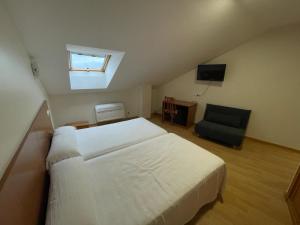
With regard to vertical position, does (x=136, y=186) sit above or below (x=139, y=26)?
below

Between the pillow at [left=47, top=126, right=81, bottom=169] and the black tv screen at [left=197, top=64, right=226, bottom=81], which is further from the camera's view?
the black tv screen at [left=197, top=64, right=226, bottom=81]

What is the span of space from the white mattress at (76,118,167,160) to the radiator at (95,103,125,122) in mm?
1377

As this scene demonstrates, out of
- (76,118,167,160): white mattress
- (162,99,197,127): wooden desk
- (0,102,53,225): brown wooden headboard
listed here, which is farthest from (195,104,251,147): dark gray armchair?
(0,102,53,225): brown wooden headboard

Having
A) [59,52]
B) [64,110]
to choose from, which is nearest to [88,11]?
[59,52]

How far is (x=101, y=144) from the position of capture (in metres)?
1.79

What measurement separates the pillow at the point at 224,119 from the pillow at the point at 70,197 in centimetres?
303

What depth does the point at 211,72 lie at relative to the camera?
332cm

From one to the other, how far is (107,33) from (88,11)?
1.20 ft

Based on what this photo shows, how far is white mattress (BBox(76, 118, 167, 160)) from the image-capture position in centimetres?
169

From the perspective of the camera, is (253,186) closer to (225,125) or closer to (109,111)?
(225,125)

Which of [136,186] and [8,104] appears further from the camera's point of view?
[136,186]

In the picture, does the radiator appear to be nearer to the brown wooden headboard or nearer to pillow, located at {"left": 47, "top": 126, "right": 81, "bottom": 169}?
pillow, located at {"left": 47, "top": 126, "right": 81, "bottom": 169}

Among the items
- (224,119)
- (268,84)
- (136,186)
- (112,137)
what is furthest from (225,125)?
(136,186)

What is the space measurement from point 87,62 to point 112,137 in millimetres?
1960
